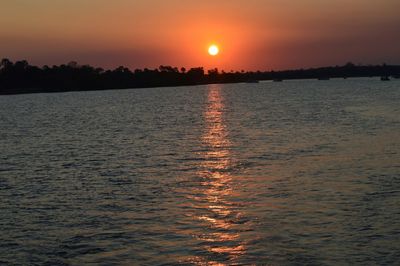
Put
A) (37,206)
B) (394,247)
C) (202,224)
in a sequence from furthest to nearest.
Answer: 1. (37,206)
2. (202,224)
3. (394,247)

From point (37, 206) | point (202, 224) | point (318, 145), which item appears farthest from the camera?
point (318, 145)

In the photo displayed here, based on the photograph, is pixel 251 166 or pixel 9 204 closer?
pixel 9 204

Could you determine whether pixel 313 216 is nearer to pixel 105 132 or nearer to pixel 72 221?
pixel 72 221

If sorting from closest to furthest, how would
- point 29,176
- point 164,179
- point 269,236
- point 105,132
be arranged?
point 269,236
point 164,179
point 29,176
point 105,132

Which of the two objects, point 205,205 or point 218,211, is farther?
point 205,205

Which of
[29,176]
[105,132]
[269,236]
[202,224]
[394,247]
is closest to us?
[394,247]

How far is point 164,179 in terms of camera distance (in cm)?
3447

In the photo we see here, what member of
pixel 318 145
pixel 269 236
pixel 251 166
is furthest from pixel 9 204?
pixel 318 145

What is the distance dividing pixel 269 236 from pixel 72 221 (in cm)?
871

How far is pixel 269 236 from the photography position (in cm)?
2084

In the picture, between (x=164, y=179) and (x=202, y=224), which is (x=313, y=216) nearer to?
(x=202, y=224)

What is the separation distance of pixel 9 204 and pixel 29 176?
375 inches

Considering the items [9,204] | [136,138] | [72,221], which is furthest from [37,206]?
[136,138]

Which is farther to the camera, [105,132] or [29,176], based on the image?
[105,132]
